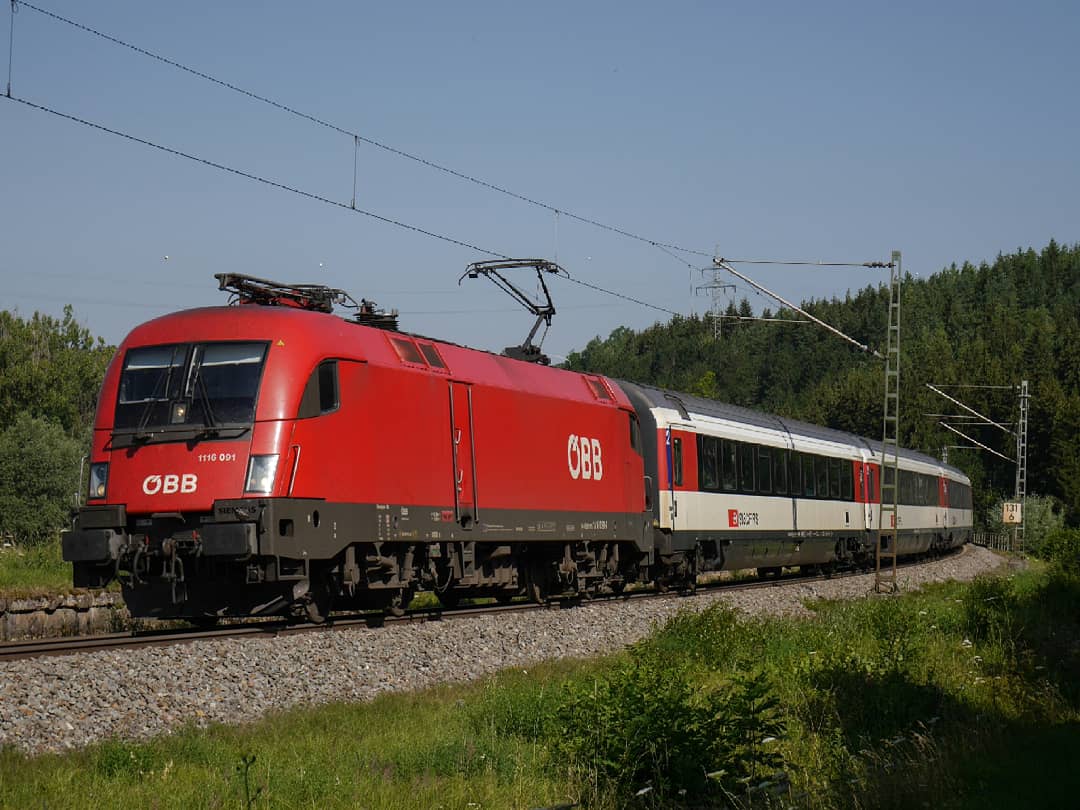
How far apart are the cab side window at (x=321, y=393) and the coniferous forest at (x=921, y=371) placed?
152 ft

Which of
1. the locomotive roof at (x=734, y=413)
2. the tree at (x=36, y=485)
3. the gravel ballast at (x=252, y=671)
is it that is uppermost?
the locomotive roof at (x=734, y=413)

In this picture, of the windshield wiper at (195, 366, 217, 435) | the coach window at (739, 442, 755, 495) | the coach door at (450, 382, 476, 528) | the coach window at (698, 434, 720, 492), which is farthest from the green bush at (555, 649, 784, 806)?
the coach window at (739, 442, 755, 495)

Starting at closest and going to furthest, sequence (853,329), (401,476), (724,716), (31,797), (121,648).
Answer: (31,797) < (724,716) < (121,648) < (401,476) < (853,329)

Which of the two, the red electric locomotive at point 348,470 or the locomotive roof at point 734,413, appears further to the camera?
the locomotive roof at point 734,413

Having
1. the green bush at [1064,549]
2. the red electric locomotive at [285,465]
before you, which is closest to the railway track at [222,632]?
the red electric locomotive at [285,465]

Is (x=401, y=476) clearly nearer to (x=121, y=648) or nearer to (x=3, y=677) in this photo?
(x=121, y=648)

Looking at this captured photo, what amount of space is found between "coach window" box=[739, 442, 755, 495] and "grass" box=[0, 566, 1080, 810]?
1342 centimetres

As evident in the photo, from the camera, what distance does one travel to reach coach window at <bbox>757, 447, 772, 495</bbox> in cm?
3123

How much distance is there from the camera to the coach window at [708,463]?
91.8 ft

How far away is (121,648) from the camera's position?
14062 millimetres

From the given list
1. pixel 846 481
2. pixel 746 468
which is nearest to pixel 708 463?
pixel 746 468

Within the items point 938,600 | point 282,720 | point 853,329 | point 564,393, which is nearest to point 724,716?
point 282,720

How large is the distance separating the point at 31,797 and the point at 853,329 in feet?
622

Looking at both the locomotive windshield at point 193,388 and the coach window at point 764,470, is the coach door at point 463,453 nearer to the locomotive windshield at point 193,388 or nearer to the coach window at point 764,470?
the locomotive windshield at point 193,388
